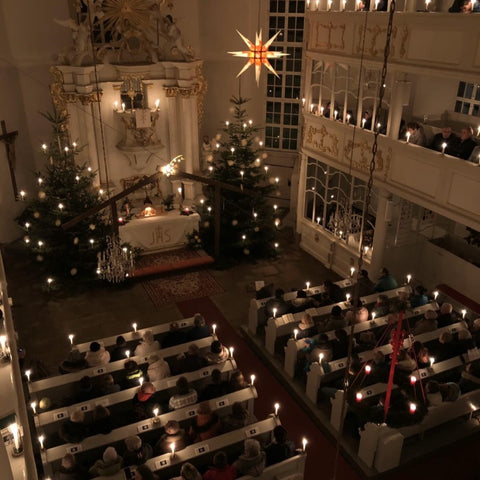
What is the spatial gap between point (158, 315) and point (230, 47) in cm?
903

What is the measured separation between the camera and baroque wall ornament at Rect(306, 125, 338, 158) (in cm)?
1313

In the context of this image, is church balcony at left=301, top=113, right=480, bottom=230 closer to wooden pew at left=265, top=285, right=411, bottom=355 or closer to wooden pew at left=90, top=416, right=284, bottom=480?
wooden pew at left=265, top=285, right=411, bottom=355

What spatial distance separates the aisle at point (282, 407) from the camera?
8.21 m

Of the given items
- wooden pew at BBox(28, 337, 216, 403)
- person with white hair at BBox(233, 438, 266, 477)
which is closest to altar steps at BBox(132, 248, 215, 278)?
wooden pew at BBox(28, 337, 216, 403)

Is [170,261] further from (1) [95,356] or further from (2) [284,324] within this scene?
(1) [95,356]

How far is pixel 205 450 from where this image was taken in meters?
7.28

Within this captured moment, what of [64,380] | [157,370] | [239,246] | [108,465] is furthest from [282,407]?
[239,246]

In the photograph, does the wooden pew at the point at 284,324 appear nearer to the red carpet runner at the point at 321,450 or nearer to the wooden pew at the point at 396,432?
the red carpet runner at the point at 321,450

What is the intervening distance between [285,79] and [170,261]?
278 inches

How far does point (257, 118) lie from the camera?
17.4 meters

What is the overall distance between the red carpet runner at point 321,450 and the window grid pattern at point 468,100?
6934 millimetres

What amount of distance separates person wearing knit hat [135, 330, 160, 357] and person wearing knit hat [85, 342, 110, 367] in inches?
23.8

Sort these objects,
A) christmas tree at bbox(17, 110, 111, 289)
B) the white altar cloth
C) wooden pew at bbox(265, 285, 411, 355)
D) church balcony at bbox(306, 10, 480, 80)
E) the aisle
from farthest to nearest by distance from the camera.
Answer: the white altar cloth → christmas tree at bbox(17, 110, 111, 289) → wooden pew at bbox(265, 285, 411, 355) → church balcony at bbox(306, 10, 480, 80) → the aisle

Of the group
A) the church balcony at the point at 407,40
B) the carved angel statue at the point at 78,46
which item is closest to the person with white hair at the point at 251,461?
the church balcony at the point at 407,40
